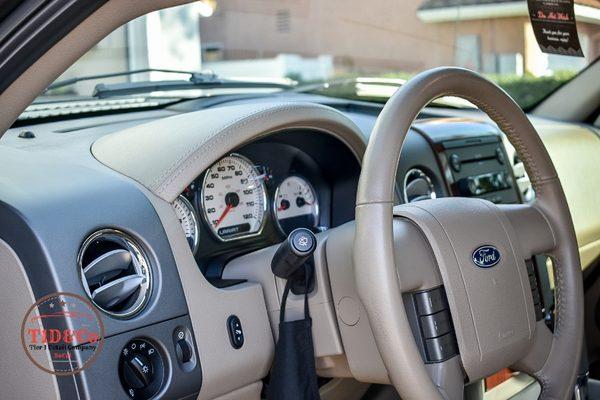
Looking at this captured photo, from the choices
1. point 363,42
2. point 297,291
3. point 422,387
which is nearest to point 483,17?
point 363,42

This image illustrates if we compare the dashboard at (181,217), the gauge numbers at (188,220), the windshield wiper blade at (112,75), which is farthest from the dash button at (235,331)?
the windshield wiper blade at (112,75)

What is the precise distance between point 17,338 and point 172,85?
1.19 metres

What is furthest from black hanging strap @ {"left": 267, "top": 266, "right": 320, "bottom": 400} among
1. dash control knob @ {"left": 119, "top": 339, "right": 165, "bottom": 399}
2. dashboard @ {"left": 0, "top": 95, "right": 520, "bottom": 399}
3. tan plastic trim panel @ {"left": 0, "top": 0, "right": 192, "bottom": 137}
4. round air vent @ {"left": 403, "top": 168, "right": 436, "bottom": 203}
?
tan plastic trim panel @ {"left": 0, "top": 0, "right": 192, "bottom": 137}

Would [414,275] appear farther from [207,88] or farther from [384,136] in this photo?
[207,88]

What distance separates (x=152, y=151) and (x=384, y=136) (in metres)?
0.51

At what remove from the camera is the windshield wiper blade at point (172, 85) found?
2514 mm

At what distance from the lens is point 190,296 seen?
1.79 metres

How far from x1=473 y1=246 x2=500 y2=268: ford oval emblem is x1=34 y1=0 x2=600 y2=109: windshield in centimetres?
94

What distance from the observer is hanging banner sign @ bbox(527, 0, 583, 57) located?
2248mm

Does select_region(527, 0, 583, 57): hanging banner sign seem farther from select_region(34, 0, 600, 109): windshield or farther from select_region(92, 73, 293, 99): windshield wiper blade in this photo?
select_region(92, 73, 293, 99): windshield wiper blade

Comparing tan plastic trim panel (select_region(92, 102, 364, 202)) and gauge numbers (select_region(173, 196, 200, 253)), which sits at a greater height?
A: tan plastic trim panel (select_region(92, 102, 364, 202))

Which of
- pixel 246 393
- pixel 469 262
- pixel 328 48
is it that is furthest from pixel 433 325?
pixel 328 48

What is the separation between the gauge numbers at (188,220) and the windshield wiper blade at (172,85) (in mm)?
626

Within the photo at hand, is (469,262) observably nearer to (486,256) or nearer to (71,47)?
(486,256)
